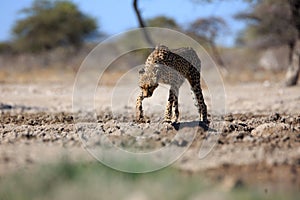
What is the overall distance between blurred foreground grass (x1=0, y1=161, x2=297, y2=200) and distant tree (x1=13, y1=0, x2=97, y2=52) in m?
43.0

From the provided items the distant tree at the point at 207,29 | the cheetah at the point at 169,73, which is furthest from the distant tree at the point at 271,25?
the cheetah at the point at 169,73

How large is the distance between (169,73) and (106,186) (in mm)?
3743

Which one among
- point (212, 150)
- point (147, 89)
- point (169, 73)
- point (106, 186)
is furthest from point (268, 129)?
point (106, 186)

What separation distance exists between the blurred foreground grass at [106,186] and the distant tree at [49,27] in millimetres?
43030

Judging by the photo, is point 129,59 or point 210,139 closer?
point 210,139

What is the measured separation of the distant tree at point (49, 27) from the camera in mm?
47438

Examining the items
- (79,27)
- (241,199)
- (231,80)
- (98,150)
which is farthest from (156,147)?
(79,27)

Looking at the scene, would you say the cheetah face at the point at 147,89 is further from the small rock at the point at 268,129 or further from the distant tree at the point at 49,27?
the distant tree at the point at 49,27

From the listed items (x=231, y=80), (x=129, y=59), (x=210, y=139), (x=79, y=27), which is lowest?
(x=210, y=139)

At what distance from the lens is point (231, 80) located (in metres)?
28.9

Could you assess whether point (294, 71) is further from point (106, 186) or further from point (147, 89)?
point (106, 186)

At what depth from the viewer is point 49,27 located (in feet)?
156

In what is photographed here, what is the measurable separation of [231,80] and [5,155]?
78.6 ft

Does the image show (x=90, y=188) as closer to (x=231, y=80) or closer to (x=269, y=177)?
Answer: (x=269, y=177)
